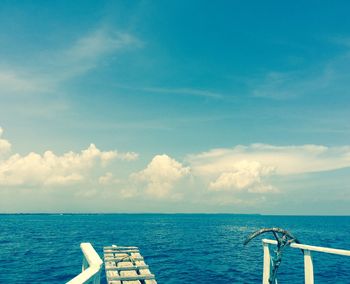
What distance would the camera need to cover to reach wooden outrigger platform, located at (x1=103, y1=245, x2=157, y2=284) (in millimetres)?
9766

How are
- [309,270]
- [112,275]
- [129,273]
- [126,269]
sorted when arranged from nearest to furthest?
[309,270], [112,275], [129,273], [126,269]

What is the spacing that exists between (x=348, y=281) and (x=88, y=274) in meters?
29.9

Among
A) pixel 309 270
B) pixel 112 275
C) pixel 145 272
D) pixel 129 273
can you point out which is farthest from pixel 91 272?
pixel 145 272

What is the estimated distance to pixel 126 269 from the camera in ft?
36.0

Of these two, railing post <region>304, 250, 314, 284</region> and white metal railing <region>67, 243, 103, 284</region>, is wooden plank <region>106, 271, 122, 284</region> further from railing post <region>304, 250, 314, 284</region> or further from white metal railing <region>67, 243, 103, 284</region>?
white metal railing <region>67, 243, 103, 284</region>

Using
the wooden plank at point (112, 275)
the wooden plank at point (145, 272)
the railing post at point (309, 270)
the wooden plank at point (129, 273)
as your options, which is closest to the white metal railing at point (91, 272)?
the railing post at point (309, 270)

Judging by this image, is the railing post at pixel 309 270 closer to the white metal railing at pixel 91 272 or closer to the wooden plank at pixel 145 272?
the wooden plank at pixel 145 272

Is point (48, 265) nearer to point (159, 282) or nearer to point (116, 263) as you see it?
point (159, 282)

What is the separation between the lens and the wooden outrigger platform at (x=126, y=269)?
9766mm

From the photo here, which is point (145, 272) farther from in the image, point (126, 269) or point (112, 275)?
point (112, 275)

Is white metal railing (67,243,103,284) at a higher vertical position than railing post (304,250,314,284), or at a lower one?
higher

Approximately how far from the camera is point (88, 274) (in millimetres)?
2812

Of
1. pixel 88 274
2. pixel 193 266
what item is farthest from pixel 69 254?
pixel 88 274

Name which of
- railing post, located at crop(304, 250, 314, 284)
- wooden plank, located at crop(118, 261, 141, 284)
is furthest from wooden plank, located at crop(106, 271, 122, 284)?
railing post, located at crop(304, 250, 314, 284)
